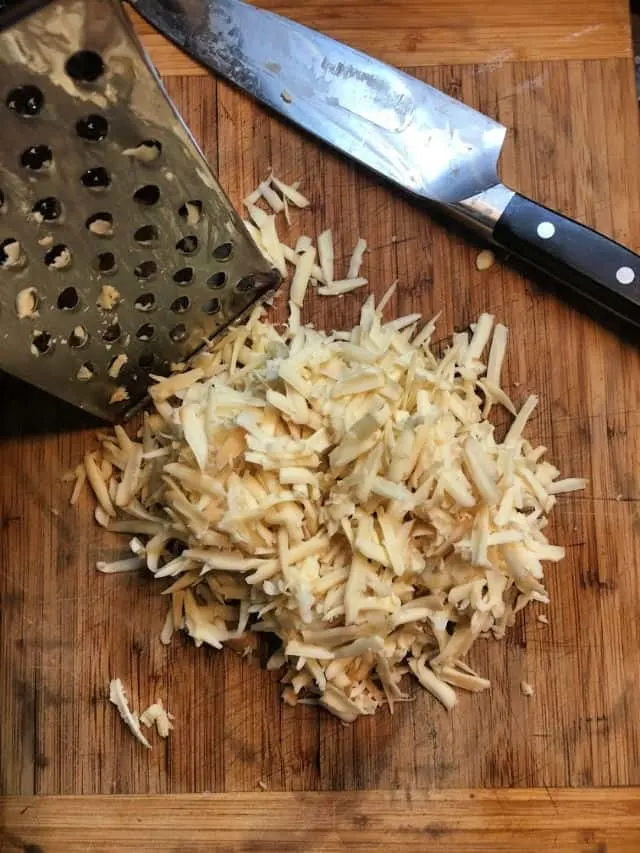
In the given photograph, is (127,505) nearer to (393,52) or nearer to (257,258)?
(257,258)

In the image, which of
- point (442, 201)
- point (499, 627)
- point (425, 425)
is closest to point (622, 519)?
point (499, 627)

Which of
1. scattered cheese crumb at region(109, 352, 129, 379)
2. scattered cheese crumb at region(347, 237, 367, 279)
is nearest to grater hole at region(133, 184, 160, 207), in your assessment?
scattered cheese crumb at region(109, 352, 129, 379)

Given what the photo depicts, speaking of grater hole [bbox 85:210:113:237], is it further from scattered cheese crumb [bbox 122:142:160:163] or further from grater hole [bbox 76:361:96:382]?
grater hole [bbox 76:361:96:382]

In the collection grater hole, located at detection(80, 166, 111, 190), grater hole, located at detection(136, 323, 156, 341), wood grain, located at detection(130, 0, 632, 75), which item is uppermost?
wood grain, located at detection(130, 0, 632, 75)

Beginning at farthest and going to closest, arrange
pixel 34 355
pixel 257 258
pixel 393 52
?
pixel 393 52
pixel 257 258
pixel 34 355

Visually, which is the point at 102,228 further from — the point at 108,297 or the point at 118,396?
the point at 118,396

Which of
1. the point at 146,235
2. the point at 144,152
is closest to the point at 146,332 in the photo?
the point at 146,235
